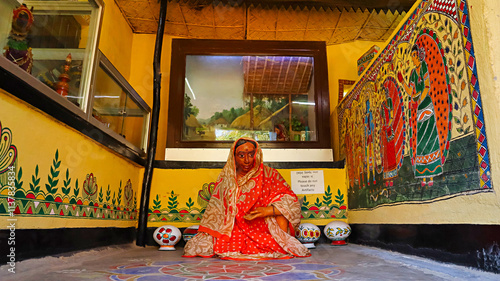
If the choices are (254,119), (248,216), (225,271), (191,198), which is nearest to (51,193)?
(225,271)

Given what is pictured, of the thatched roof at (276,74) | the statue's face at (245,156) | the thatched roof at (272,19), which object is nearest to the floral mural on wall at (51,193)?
→ the statue's face at (245,156)

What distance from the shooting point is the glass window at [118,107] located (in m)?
3.22

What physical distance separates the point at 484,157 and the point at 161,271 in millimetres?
2120

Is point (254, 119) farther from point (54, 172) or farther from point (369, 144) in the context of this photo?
point (54, 172)

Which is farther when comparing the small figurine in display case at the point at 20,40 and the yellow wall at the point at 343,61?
the yellow wall at the point at 343,61

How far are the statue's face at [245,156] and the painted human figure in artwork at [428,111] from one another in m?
1.53

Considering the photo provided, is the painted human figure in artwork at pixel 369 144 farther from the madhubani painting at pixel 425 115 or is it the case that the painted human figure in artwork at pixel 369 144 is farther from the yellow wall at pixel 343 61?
the yellow wall at pixel 343 61

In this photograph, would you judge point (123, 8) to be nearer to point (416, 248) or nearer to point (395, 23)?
point (395, 23)

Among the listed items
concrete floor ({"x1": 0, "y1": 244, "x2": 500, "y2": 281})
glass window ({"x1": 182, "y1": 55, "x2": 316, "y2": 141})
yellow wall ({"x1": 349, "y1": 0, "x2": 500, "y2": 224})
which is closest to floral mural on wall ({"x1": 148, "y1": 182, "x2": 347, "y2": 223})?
glass window ({"x1": 182, "y1": 55, "x2": 316, "y2": 141})

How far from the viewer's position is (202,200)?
4.40 m

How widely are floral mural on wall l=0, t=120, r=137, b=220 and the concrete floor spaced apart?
0.35m

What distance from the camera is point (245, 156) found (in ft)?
11.1

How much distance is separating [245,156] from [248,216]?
63cm

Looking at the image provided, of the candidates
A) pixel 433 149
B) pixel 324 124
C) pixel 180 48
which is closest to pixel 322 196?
pixel 324 124
